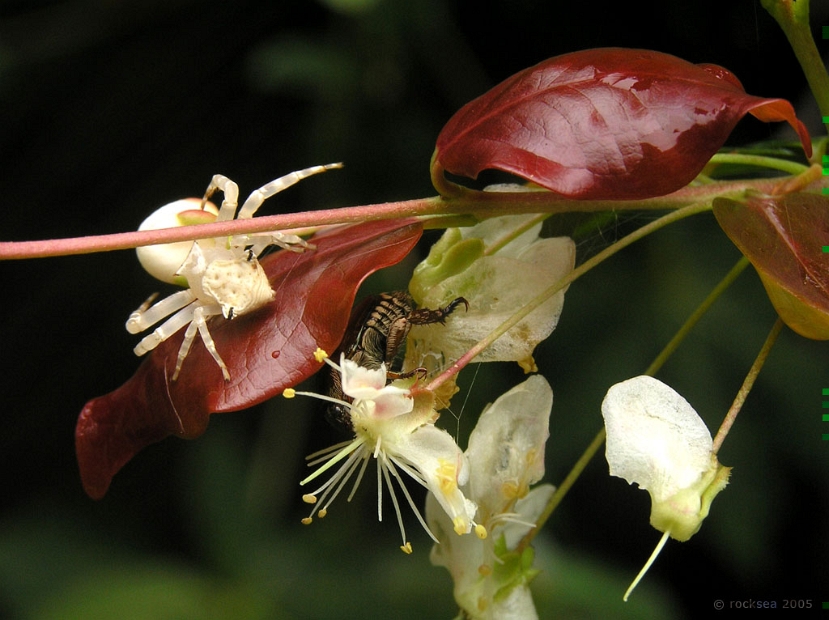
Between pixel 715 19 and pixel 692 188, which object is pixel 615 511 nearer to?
pixel 715 19

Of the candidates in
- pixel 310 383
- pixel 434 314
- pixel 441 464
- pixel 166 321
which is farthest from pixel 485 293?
pixel 310 383

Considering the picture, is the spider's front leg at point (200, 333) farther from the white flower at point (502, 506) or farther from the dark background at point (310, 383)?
the dark background at point (310, 383)

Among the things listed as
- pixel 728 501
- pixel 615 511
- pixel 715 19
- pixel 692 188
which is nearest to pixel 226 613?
pixel 615 511

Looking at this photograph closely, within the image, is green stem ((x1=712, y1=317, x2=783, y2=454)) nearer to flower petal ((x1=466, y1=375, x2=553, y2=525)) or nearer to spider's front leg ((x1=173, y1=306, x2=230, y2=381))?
flower petal ((x1=466, y1=375, x2=553, y2=525))

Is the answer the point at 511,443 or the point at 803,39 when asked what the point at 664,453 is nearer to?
the point at 511,443

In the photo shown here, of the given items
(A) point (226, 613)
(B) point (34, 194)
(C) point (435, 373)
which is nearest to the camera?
(C) point (435, 373)
